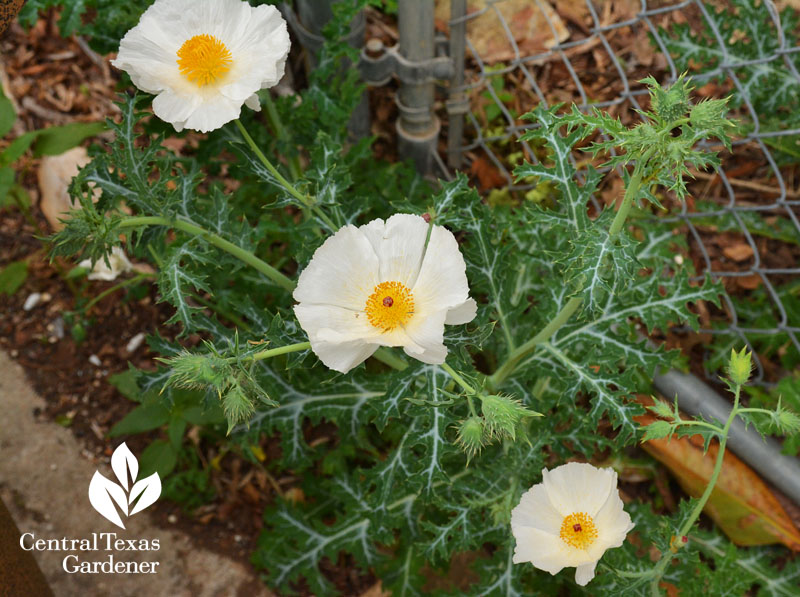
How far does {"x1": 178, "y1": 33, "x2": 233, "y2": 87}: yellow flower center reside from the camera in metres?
Answer: 1.53

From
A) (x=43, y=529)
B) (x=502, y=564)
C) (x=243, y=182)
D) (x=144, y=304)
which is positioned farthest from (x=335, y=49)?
(x=43, y=529)

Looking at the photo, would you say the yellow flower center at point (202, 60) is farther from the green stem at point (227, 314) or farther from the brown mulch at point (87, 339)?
the brown mulch at point (87, 339)

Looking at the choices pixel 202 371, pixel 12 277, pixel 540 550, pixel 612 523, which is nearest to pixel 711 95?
pixel 612 523

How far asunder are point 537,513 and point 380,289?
2.11 ft

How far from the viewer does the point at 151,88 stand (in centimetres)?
153

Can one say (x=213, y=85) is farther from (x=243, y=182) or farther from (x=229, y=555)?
(x=229, y=555)

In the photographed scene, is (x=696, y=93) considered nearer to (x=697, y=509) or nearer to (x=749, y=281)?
(x=749, y=281)

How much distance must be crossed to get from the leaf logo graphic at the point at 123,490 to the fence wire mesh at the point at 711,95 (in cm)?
162

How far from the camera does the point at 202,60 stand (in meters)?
1.53

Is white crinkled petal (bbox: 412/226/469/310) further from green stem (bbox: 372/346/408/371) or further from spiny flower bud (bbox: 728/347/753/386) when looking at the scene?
spiny flower bud (bbox: 728/347/753/386)

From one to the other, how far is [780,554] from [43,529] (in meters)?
2.54

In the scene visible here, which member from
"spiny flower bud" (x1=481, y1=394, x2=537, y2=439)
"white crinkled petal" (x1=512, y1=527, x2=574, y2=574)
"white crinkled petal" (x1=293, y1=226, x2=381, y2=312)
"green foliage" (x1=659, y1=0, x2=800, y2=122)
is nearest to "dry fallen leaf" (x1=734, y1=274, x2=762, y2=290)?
"green foliage" (x1=659, y1=0, x2=800, y2=122)

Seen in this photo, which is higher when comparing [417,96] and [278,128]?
[278,128]

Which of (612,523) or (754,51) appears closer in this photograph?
(612,523)
